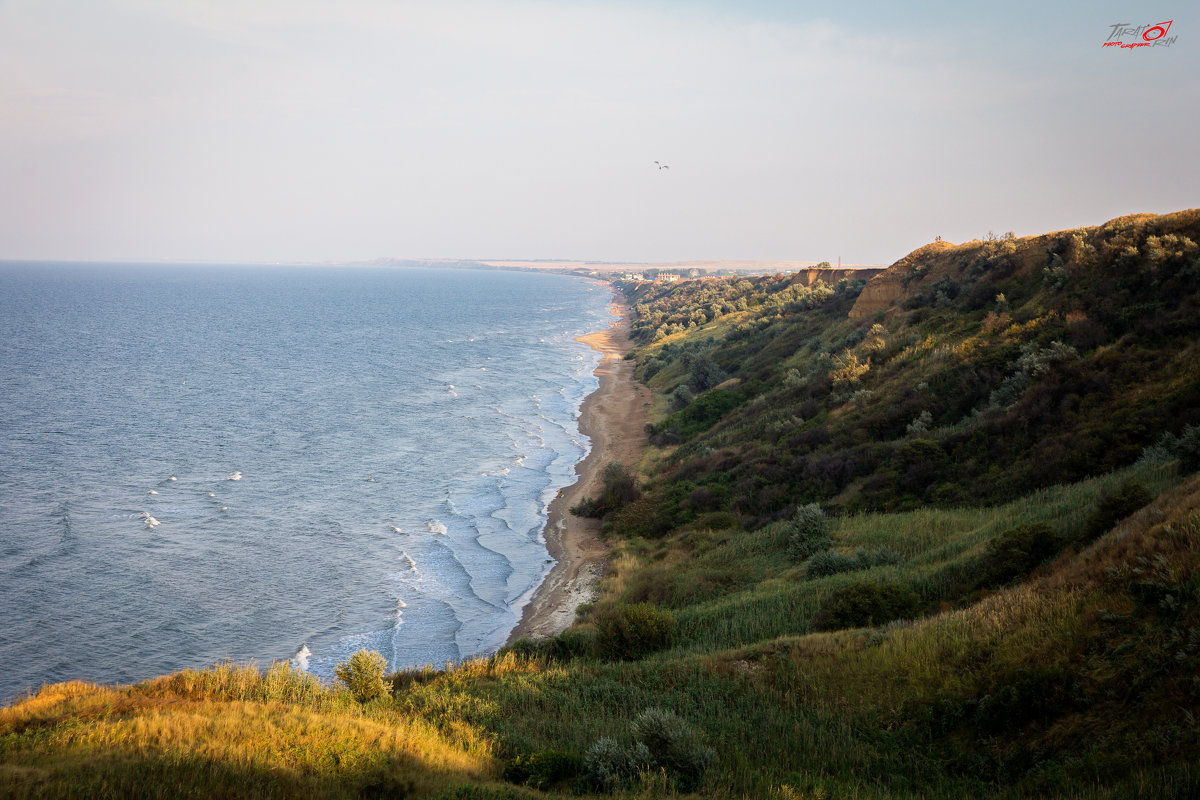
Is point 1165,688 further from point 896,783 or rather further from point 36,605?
point 36,605

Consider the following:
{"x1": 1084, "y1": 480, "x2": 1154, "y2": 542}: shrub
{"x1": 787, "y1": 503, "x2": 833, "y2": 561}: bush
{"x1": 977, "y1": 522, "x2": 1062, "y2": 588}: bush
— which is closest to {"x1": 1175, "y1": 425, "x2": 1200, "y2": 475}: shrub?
{"x1": 1084, "y1": 480, "x2": 1154, "y2": 542}: shrub

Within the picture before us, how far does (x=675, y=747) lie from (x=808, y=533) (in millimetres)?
12606

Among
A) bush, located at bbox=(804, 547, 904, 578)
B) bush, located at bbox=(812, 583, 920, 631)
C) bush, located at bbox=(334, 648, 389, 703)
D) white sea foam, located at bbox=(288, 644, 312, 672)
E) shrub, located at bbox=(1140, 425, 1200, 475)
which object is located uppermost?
shrub, located at bbox=(1140, 425, 1200, 475)

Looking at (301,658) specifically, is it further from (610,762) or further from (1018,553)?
(1018,553)

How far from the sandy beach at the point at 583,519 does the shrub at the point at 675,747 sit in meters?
12.9

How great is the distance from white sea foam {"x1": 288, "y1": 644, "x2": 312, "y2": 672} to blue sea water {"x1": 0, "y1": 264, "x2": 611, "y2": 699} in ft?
0.28

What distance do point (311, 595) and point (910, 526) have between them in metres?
20.9

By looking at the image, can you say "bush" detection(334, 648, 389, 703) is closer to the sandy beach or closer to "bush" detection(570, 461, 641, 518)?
the sandy beach

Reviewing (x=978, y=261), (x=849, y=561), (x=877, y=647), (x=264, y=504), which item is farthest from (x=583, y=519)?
(x=978, y=261)

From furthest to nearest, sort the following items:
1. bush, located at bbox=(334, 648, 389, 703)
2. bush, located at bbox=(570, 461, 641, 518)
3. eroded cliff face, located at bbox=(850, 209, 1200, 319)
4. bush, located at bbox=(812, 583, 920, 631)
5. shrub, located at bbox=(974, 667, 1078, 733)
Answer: bush, located at bbox=(570, 461, 641, 518) < eroded cliff face, located at bbox=(850, 209, 1200, 319) < bush, located at bbox=(812, 583, 920, 631) < bush, located at bbox=(334, 648, 389, 703) < shrub, located at bbox=(974, 667, 1078, 733)

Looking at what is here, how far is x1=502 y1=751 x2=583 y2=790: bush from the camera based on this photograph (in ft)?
27.3

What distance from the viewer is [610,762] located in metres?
8.42

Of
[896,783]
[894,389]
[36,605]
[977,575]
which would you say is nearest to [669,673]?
[896,783]

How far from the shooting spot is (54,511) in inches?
1245
